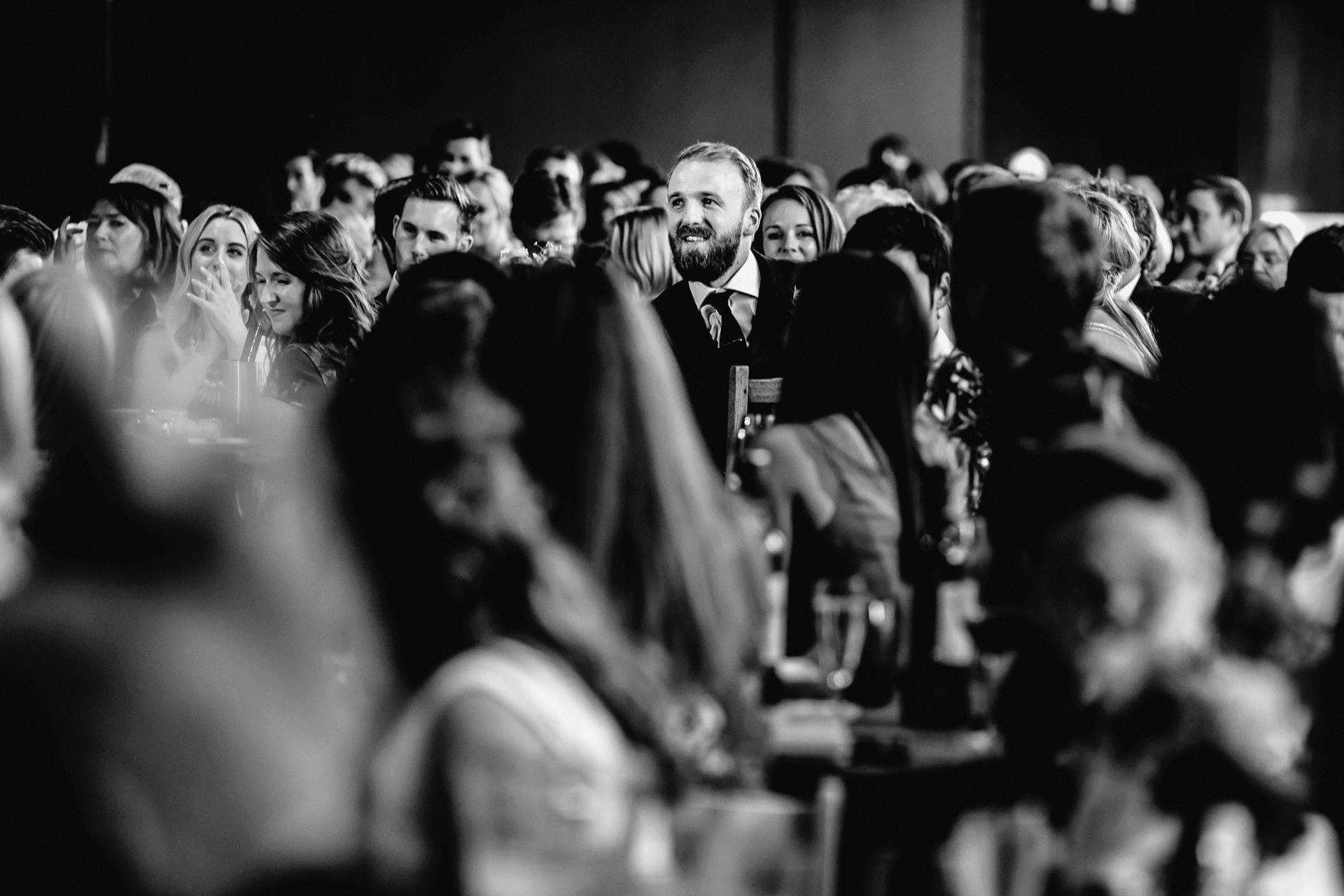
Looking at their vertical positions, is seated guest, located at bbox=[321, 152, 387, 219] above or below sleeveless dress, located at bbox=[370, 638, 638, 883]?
above

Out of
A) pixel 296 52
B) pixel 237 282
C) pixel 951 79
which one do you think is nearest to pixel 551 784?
pixel 237 282

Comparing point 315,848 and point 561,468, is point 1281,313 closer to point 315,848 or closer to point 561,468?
point 561,468

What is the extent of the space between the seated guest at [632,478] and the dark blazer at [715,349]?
2344mm

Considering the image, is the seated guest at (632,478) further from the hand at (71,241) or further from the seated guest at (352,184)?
the seated guest at (352,184)

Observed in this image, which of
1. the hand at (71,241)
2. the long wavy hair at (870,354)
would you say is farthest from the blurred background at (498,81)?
the long wavy hair at (870,354)

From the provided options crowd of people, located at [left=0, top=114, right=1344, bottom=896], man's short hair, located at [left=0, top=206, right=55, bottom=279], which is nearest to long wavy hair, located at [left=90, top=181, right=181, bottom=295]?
man's short hair, located at [left=0, top=206, right=55, bottom=279]

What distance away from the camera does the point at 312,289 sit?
15.2 ft

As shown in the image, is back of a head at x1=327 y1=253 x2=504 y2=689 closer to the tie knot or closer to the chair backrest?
the chair backrest

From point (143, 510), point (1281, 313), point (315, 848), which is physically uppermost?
point (1281, 313)

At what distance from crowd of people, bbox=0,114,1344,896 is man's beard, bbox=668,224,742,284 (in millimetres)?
1802

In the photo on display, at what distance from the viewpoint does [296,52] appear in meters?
9.90

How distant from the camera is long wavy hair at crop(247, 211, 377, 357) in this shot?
452 cm

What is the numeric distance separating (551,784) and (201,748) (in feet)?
1.66

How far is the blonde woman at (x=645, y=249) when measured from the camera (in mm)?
5422
